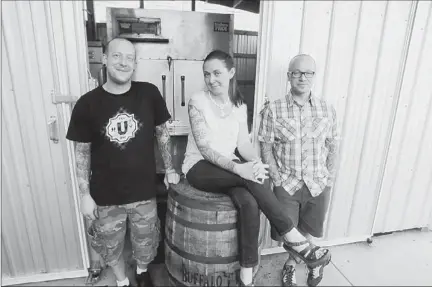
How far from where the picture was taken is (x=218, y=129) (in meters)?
1.36

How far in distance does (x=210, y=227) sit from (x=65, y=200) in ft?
3.22

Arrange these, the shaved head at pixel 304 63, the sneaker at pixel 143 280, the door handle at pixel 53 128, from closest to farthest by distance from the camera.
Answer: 1. the shaved head at pixel 304 63
2. the door handle at pixel 53 128
3. the sneaker at pixel 143 280

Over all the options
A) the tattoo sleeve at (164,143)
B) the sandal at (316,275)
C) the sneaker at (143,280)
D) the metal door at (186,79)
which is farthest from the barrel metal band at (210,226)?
the metal door at (186,79)

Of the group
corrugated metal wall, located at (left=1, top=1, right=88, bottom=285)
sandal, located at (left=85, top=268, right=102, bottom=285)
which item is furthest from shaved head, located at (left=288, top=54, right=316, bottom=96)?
sandal, located at (left=85, top=268, right=102, bottom=285)

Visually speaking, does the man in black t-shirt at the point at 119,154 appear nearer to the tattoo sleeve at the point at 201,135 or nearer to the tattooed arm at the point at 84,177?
the tattooed arm at the point at 84,177

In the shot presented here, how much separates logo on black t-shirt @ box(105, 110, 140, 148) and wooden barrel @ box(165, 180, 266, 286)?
14.1 inches

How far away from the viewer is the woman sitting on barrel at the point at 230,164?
1.14 meters

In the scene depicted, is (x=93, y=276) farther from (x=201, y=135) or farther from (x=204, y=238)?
(x=201, y=135)

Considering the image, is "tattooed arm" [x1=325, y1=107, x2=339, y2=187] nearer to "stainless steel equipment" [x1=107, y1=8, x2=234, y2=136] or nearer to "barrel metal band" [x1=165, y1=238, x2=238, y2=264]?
"barrel metal band" [x1=165, y1=238, x2=238, y2=264]

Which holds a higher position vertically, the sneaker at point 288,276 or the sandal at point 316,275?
the sandal at point 316,275

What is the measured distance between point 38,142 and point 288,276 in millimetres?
1486

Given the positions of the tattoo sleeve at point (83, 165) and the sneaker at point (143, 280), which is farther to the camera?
the sneaker at point (143, 280)

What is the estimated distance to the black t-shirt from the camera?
4.29 ft

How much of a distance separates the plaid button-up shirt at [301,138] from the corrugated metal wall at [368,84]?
0.43ft
